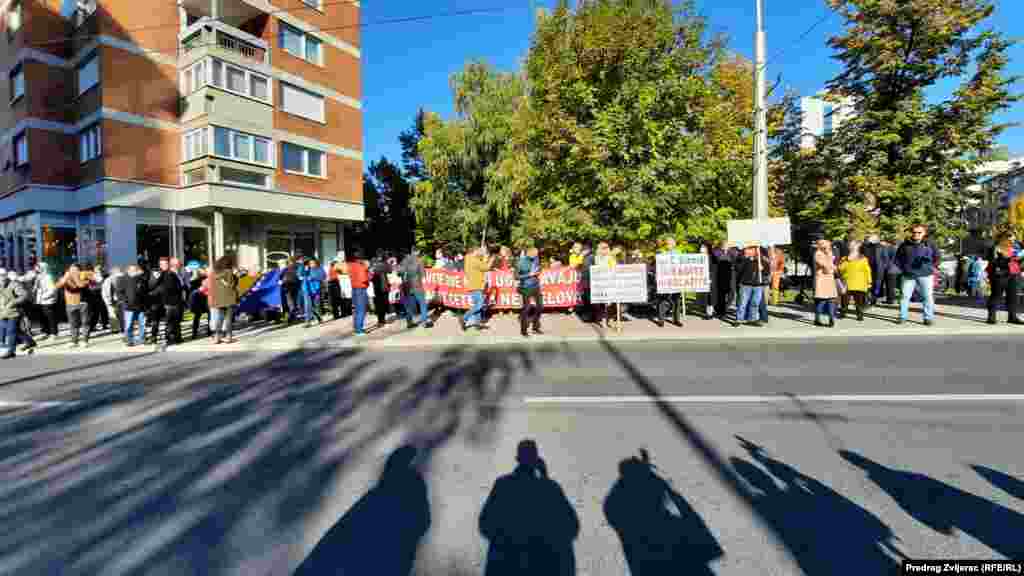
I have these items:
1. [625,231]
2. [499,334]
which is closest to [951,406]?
[499,334]

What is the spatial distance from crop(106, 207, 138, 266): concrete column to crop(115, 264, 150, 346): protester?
497 inches

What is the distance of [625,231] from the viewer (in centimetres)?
1313

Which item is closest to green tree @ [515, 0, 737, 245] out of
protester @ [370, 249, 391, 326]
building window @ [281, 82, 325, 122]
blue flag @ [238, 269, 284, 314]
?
protester @ [370, 249, 391, 326]

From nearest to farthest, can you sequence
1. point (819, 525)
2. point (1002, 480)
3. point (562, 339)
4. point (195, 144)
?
point (819, 525) < point (1002, 480) < point (562, 339) < point (195, 144)

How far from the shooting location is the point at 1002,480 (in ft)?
10.8

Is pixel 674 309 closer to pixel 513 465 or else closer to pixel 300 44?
pixel 513 465

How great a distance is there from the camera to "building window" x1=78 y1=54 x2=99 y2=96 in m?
20.5

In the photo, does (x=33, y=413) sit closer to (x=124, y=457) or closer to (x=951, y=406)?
(x=124, y=457)

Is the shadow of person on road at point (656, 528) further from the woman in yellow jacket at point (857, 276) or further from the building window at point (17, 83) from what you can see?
the building window at point (17, 83)

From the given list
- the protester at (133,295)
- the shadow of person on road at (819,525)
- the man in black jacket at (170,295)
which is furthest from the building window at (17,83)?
the shadow of person on road at (819,525)

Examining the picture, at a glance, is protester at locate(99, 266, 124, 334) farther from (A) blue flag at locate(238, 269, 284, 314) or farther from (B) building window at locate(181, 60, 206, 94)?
(B) building window at locate(181, 60, 206, 94)

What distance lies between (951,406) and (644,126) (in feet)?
29.4

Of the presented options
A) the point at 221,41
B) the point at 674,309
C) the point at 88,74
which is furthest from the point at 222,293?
the point at 88,74

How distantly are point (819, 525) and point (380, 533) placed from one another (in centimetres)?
250
